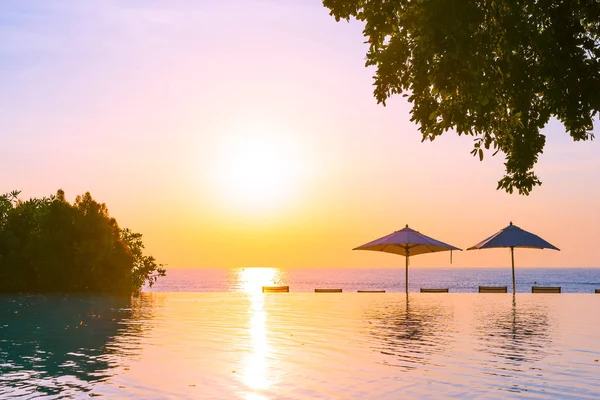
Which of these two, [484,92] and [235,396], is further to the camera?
[235,396]

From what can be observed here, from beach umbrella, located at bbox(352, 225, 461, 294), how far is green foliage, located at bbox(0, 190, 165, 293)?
649 inches

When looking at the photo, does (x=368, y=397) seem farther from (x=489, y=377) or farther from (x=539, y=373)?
(x=539, y=373)

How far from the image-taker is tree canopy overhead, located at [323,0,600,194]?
332 inches

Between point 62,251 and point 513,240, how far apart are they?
27.5 m

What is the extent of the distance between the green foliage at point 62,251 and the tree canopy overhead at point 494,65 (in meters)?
35.1

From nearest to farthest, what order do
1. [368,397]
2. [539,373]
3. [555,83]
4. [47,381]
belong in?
[555,83] → [368,397] → [47,381] → [539,373]

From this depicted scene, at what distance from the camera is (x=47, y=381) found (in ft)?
36.5

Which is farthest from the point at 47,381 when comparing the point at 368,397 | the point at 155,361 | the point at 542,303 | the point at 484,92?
the point at 542,303

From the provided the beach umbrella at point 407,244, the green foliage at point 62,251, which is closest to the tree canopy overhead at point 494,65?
the beach umbrella at point 407,244

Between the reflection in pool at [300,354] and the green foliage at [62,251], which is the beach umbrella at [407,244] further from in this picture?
the green foliage at [62,251]

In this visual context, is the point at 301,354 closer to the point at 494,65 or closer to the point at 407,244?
the point at 494,65

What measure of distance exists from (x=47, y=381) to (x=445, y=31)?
8370 mm

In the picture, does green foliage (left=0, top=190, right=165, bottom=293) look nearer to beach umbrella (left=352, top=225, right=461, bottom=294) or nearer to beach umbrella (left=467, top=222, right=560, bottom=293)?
beach umbrella (left=352, top=225, right=461, bottom=294)

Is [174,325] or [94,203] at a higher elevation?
[94,203]
